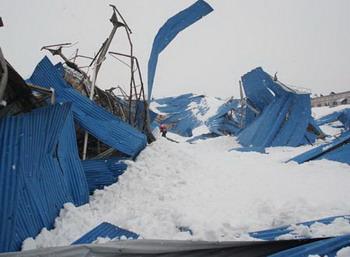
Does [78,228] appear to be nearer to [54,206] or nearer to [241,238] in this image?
[54,206]

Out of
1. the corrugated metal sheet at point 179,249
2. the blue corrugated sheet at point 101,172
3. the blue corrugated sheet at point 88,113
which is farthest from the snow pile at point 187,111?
the corrugated metal sheet at point 179,249

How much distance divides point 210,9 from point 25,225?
6.21 meters

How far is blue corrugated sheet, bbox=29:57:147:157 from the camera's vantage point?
200 inches

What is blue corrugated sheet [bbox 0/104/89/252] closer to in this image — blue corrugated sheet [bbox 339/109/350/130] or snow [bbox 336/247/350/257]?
snow [bbox 336/247/350/257]

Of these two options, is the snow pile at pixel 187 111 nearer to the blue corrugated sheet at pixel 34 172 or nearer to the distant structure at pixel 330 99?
the blue corrugated sheet at pixel 34 172

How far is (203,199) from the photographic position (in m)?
4.54

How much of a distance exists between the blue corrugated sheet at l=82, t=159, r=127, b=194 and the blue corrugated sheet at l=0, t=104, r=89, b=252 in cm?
55

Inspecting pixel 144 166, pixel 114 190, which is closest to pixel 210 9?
pixel 144 166

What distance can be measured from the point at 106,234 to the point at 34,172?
110 centimetres

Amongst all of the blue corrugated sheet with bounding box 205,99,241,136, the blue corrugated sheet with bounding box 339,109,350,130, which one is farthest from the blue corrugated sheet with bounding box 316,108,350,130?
the blue corrugated sheet with bounding box 205,99,241,136

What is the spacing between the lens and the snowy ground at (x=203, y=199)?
11.3ft

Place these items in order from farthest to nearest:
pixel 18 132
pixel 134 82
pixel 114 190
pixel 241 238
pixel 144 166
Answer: pixel 134 82 → pixel 144 166 → pixel 114 190 → pixel 18 132 → pixel 241 238

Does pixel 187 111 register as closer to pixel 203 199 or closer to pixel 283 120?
pixel 283 120

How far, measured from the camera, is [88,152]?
590 centimetres
